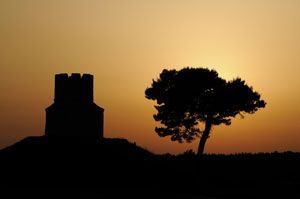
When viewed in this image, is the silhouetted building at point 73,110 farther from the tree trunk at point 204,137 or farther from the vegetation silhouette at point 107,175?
the tree trunk at point 204,137

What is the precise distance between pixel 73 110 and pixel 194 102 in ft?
56.4

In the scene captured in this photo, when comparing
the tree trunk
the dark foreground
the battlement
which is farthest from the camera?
the tree trunk

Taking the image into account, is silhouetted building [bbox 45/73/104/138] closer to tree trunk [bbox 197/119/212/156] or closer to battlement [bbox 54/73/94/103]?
battlement [bbox 54/73/94/103]

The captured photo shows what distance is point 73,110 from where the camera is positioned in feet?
158

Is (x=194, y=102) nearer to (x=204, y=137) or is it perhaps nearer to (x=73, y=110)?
(x=204, y=137)

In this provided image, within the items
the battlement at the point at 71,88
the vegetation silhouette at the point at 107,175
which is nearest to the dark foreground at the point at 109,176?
the vegetation silhouette at the point at 107,175

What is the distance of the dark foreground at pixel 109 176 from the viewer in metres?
35.2

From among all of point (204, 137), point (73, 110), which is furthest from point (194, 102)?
point (73, 110)

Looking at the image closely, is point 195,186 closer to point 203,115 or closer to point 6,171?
point 6,171

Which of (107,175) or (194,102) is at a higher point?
(194,102)

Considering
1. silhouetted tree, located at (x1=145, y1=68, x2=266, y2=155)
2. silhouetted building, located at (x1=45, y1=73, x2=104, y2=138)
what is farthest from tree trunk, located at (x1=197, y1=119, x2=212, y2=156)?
silhouetted building, located at (x1=45, y1=73, x2=104, y2=138)

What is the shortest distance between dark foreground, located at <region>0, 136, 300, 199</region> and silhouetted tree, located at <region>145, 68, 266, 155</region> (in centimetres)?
875

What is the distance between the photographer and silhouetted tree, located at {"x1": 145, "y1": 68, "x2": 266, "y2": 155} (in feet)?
192

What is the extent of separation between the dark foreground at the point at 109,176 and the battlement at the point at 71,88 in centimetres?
486
